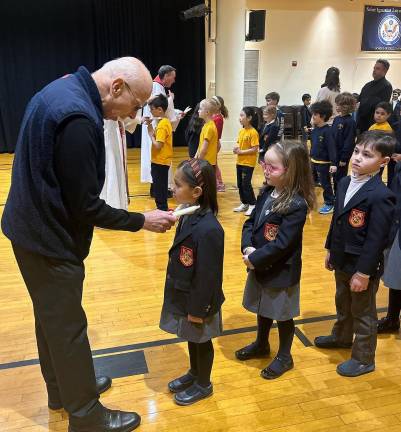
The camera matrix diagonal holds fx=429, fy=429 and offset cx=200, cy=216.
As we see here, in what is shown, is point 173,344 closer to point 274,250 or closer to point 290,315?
point 290,315

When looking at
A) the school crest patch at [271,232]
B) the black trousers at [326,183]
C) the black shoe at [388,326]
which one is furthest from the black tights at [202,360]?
the black trousers at [326,183]

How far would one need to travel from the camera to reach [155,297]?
125 inches

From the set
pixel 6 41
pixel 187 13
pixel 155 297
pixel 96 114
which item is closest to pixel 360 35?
pixel 187 13

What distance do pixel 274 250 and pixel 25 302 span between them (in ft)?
6.54

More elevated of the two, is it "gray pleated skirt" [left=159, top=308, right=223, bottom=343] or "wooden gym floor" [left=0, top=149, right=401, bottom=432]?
"gray pleated skirt" [left=159, top=308, right=223, bottom=343]

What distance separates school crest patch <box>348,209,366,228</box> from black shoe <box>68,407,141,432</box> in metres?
1.40

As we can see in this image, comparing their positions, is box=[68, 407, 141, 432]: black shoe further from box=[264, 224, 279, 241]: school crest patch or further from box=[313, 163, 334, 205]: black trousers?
box=[313, 163, 334, 205]: black trousers

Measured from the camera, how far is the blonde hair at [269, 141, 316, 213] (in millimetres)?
2074

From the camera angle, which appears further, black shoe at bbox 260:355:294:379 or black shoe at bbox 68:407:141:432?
black shoe at bbox 260:355:294:379

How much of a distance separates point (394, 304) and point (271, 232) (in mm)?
1112

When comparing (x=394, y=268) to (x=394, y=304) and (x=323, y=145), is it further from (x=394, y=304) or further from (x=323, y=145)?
(x=323, y=145)

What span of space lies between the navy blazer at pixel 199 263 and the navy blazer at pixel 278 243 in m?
0.27

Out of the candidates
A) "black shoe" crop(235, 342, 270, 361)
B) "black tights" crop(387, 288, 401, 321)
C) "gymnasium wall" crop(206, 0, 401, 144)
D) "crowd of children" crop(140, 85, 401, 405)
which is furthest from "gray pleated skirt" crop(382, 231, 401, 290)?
"gymnasium wall" crop(206, 0, 401, 144)

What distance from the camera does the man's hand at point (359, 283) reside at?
213cm
